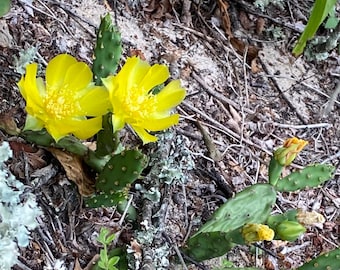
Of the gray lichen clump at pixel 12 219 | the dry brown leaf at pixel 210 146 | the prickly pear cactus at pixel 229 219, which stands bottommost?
the dry brown leaf at pixel 210 146

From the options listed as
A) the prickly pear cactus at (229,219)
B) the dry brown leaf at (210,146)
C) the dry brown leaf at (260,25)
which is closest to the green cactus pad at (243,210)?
the prickly pear cactus at (229,219)

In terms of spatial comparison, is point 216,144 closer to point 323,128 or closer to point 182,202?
point 182,202

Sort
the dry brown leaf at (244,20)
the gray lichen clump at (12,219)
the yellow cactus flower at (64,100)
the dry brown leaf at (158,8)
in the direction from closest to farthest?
the gray lichen clump at (12,219), the yellow cactus flower at (64,100), the dry brown leaf at (158,8), the dry brown leaf at (244,20)

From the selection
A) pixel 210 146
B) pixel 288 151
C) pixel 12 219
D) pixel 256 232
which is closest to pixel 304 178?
pixel 288 151

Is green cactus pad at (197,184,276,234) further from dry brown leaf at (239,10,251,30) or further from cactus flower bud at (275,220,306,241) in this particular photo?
dry brown leaf at (239,10,251,30)

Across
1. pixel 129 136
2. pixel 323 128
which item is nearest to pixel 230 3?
pixel 323 128

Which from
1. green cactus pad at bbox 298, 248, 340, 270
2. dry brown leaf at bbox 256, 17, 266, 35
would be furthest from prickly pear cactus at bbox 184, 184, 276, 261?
dry brown leaf at bbox 256, 17, 266, 35

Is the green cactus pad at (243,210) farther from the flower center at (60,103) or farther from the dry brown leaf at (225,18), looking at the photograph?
the dry brown leaf at (225,18)
